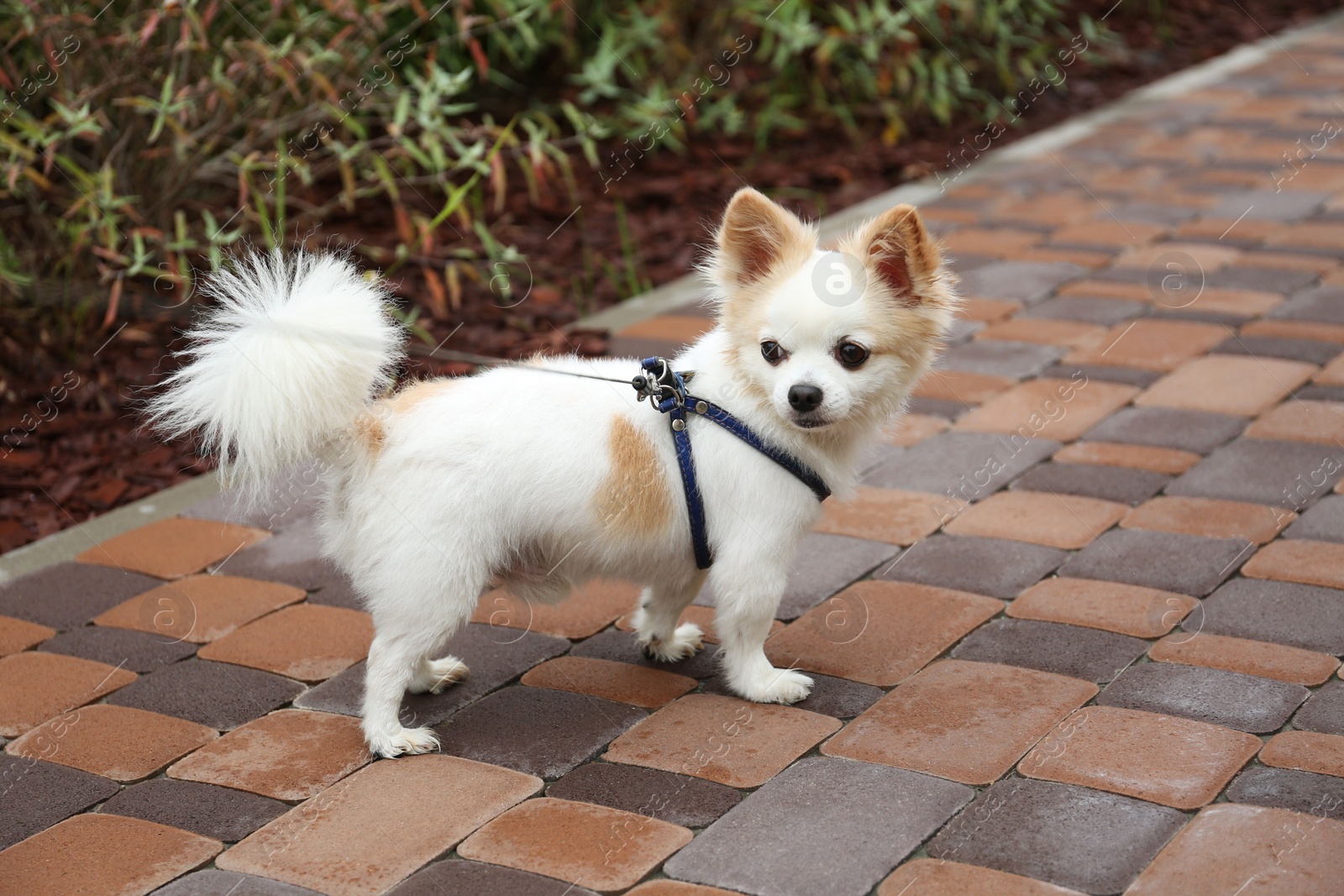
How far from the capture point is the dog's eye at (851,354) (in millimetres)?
2762

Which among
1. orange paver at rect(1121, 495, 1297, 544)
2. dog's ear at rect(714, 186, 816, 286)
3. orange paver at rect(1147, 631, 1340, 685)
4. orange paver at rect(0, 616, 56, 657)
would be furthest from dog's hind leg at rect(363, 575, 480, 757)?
orange paver at rect(1121, 495, 1297, 544)

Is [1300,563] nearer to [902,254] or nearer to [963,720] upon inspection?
[963,720]

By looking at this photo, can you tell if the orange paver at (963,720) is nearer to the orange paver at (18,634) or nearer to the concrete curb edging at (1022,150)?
the orange paver at (18,634)

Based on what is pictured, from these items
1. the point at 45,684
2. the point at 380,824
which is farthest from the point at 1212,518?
the point at 45,684

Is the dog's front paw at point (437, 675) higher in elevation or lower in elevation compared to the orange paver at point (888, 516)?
higher

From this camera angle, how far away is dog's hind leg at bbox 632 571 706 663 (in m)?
3.03

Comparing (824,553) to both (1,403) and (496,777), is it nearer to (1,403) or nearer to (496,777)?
(496,777)

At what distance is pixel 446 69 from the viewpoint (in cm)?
681

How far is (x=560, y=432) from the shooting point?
278 centimetres

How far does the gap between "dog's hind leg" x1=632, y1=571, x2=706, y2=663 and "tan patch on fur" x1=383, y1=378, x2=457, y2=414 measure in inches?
25.6

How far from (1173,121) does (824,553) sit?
4854 millimetres

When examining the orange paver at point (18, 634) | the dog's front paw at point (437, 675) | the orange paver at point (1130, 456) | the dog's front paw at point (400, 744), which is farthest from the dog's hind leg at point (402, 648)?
the orange paver at point (1130, 456)

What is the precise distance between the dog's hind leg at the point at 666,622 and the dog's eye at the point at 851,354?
0.62 metres

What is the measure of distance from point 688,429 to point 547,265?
122 inches
